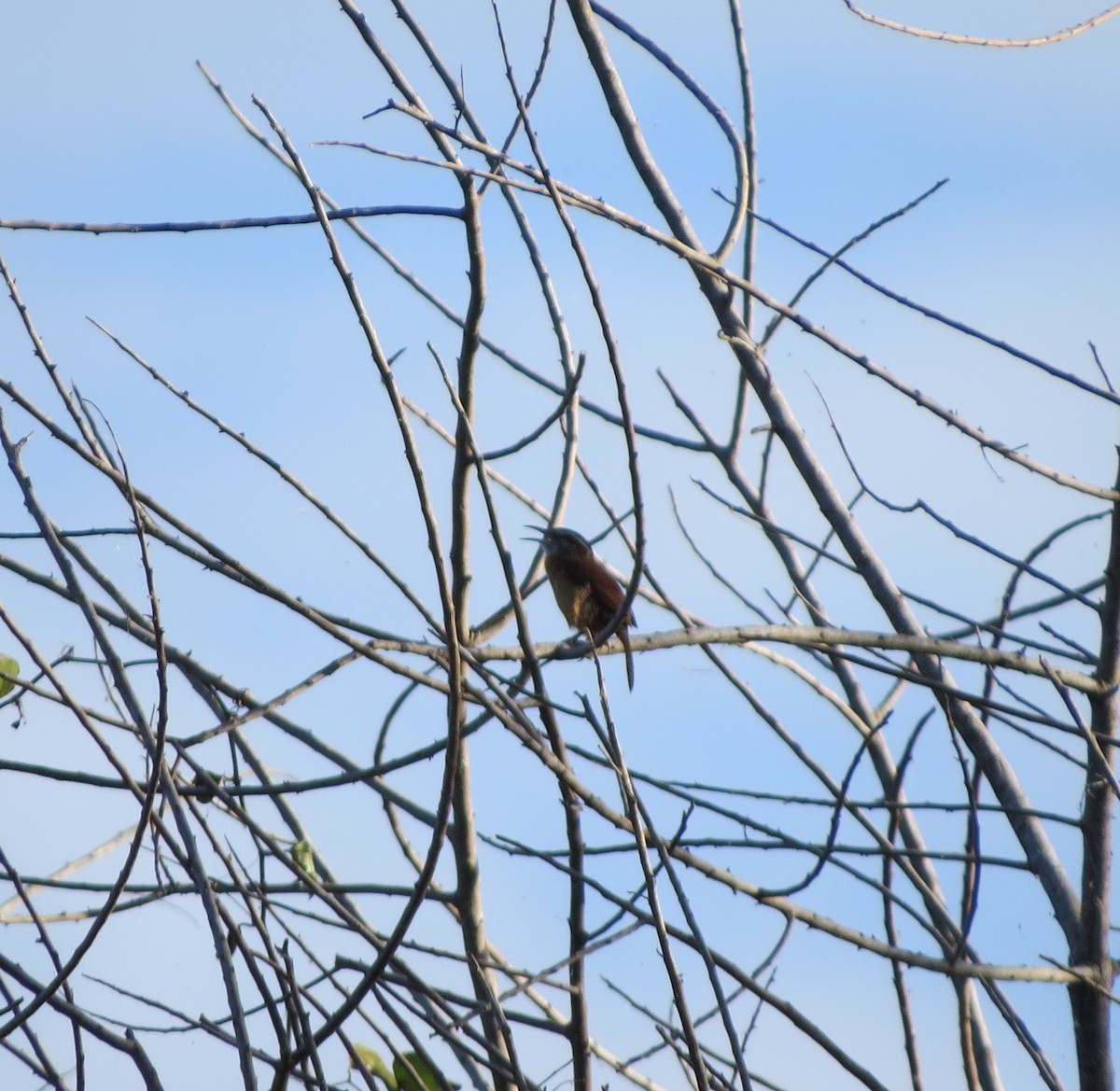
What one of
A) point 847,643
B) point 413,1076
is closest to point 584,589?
point 847,643

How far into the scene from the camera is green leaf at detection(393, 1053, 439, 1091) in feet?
10.2

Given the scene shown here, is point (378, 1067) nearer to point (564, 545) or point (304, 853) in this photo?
→ point (304, 853)

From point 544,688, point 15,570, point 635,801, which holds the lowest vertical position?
point 635,801

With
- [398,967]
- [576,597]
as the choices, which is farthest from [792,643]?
[576,597]

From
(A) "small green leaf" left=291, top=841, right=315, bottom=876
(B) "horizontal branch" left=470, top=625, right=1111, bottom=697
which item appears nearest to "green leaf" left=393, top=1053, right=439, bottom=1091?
(A) "small green leaf" left=291, top=841, right=315, bottom=876

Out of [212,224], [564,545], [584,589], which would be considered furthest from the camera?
[584,589]

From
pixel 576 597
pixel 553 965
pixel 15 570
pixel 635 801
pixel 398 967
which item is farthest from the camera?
pixel 576 597

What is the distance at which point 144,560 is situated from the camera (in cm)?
259

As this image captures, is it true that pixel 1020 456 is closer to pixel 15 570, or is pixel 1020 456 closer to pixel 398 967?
pixel 398 967

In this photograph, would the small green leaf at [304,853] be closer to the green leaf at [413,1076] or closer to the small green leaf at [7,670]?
the green leaf at [413,1076]

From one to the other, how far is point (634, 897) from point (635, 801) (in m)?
0.66

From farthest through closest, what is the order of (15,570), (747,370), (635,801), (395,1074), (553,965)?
1. (747,370)
2. (15,570)
3. (395,1074)
4. (553,965)
5. (635,801)

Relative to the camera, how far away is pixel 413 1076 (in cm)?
313

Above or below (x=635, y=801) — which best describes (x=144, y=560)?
above
